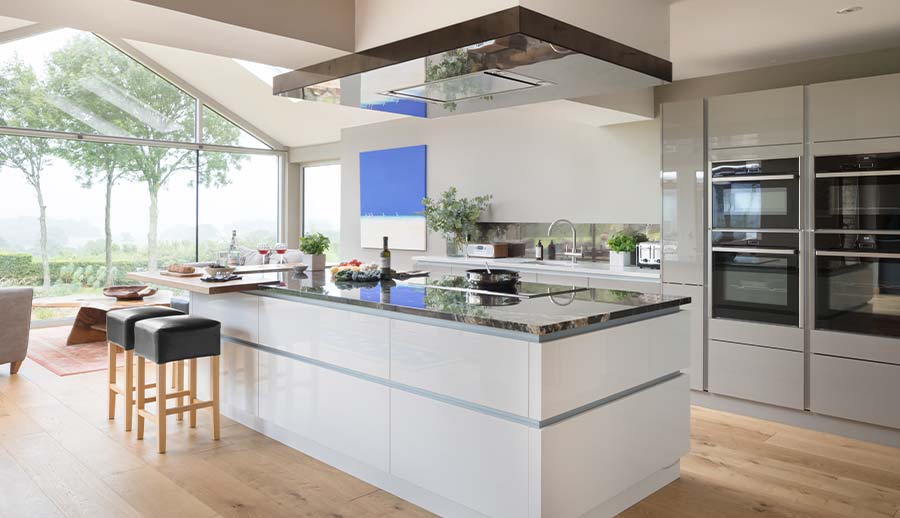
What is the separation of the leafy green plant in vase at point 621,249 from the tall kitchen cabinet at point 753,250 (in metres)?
0.85

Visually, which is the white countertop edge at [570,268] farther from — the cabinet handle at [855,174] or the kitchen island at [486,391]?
the kitchen island at [486,391]

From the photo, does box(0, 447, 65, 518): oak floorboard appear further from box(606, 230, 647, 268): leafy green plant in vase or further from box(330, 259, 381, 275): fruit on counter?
box(606, 230, 647, 268): leafy green plant in vase

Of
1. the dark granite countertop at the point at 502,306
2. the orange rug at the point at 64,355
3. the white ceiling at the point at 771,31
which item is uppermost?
the white ceiling at the point at 771,31

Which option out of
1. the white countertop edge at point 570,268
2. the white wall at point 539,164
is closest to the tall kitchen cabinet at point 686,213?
the white countertop edge at point 570,268

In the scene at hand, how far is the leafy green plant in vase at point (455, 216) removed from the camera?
666cm

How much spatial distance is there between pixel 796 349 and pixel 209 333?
374 centimetres

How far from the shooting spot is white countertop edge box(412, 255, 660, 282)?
4934 mm

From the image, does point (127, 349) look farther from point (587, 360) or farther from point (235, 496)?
point (587, 360)

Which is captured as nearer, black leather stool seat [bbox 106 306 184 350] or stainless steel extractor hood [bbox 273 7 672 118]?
stainless steel extractor hood [bbox 273 7 672 118]

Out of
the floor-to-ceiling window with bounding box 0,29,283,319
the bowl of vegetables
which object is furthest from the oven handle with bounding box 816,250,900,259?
the floor-to-ceiling window with bounding box 0,29,283,319

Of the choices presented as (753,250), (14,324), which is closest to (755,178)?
(753,250)

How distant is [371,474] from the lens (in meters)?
3.24

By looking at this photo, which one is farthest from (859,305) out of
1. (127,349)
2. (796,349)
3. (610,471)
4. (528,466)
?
(127,349)

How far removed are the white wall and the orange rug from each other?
3.35 metres
